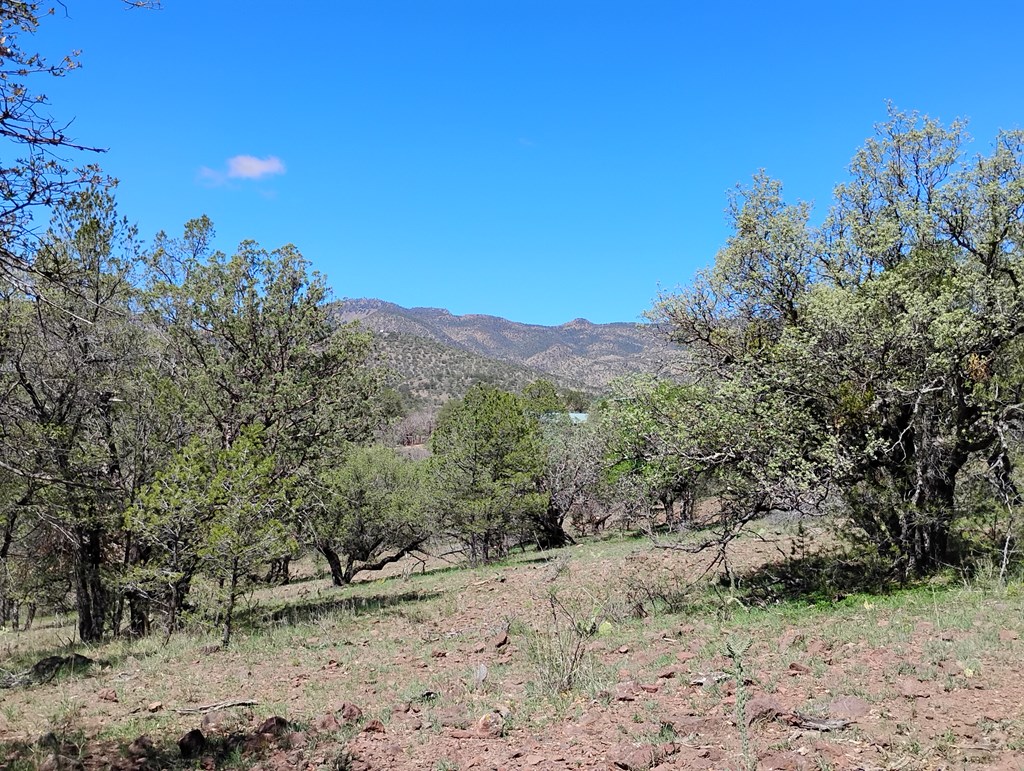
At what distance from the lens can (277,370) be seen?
15.0 meters

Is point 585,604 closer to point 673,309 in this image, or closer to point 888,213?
point 673,309

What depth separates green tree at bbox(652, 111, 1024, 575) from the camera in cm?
983

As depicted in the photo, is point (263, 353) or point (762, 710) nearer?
point (762, 710)

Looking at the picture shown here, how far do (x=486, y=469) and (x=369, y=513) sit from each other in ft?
16.4

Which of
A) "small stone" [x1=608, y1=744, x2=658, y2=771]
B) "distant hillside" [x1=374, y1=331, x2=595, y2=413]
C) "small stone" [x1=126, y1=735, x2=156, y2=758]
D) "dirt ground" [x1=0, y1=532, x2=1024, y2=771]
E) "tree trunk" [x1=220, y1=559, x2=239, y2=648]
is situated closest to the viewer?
"small stone" [x1=608, y1=744, x2=658, y2=771]

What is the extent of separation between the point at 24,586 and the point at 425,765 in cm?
1892

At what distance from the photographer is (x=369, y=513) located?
26406 mm

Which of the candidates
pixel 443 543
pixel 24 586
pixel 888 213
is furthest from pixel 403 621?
pixel 443 543

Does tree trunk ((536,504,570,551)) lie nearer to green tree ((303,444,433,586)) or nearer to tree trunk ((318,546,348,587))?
green tree ((303,444,433,586))

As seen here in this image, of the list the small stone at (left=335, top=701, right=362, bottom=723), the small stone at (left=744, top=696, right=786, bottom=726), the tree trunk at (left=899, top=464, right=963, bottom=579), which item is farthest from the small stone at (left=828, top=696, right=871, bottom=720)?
the tree trunk at (left=899, top=464, right=963, bottom=579)

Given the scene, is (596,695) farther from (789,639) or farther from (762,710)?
(789,639)

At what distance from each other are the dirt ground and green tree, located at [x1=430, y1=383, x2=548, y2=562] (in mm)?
13987

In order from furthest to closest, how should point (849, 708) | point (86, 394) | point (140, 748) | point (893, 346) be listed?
point (86, 394), point (893, 346), point (140, 748), point (849, 708)

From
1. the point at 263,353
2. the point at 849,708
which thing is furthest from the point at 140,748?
A: the point at 263,353
